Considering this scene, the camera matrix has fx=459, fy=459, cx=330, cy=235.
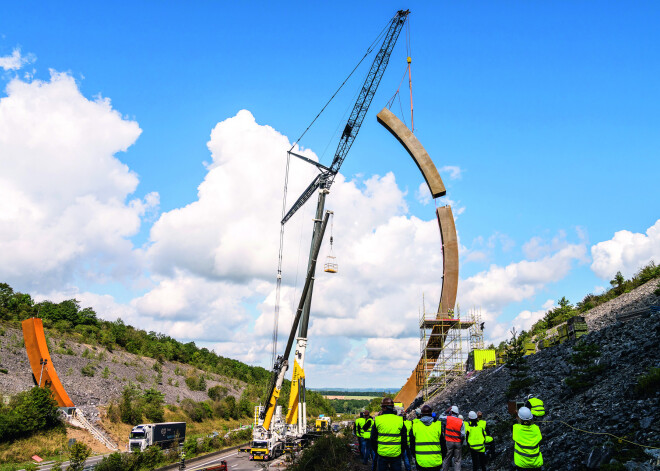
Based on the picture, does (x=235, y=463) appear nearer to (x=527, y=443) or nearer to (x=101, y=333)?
(x=527, y=443)

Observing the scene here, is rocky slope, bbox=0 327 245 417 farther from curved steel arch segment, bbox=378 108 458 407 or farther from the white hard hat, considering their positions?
the white hard hat

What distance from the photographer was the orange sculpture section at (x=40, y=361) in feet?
135

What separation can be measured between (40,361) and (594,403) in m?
43.9

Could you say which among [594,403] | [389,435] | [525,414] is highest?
[525,414]

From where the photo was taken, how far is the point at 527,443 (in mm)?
8273

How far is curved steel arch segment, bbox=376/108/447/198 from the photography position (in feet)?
126

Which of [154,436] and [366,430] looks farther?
[154,436]

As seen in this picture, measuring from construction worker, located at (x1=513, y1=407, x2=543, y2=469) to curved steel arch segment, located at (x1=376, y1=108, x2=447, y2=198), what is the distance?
102ft

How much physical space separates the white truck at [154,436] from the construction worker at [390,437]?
28.7 meters

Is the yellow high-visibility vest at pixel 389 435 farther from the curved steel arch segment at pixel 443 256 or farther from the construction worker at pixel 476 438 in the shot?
the curved steel arch segment at pixel 443 256

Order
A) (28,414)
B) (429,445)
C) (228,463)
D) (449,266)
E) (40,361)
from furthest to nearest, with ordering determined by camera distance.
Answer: (40,361) < (449,266) < (28,414) < (228,463) < (429,445)

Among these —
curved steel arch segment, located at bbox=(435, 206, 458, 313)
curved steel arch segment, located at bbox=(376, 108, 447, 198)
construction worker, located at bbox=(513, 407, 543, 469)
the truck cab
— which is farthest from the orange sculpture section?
construction worker, located at bbox=(513, 407, 543, 469)

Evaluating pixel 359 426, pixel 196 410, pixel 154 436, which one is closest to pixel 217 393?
pixel 196 410

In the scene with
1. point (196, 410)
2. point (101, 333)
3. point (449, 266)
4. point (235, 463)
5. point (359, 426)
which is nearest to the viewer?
point (359, 426)
